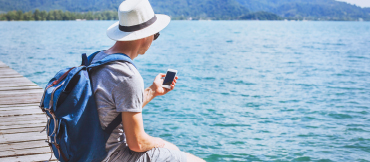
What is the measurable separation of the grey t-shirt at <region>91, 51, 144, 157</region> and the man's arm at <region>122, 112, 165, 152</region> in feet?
0.17

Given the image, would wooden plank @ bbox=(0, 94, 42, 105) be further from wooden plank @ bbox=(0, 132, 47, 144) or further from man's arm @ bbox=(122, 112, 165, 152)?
man's arm @ bbox=(122, 112, 165, 152)

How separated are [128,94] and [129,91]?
20 millimetres

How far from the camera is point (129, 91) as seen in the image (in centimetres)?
214

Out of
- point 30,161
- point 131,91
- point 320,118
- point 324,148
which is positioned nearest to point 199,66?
point 320,118

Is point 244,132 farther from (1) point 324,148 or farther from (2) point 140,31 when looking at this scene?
(2) point 140,31

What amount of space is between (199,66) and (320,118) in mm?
12111

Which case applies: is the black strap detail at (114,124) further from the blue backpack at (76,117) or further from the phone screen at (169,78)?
the phone screen at (169,78)

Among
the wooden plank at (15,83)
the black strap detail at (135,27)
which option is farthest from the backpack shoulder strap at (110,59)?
the wooden plank at (15,83)

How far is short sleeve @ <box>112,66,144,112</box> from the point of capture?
2137mm

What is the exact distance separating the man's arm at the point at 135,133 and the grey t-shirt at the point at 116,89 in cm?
5

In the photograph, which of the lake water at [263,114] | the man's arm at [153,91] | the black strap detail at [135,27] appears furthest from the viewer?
the lake water at [263,114]

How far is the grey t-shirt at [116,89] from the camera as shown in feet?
7.01

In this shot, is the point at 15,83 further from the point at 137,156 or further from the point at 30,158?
the point at 137,156

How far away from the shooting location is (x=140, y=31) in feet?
7.86
